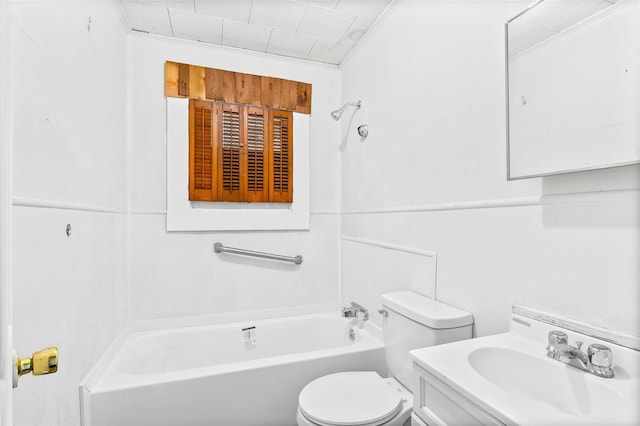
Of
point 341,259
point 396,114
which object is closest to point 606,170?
point 396,114

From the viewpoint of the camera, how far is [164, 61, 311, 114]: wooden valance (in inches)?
83.0

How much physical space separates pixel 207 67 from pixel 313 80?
2.56ft

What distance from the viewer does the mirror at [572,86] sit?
758 millimetres

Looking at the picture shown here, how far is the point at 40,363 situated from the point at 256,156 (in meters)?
1.89

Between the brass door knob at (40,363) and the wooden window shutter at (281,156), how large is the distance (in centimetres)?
183

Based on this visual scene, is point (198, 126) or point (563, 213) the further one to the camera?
point (198, 126)

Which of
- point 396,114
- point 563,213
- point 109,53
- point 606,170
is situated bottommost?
A: point 563,213

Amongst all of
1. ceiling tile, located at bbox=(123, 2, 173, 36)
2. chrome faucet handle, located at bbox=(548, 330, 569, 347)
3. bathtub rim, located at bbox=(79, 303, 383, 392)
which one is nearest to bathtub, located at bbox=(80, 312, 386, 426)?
bathtub rim, located at bbox=(79, 303, 383, 392)

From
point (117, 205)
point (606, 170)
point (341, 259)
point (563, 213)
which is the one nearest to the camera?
point (606, 170)

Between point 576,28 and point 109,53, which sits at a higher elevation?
point 109,53

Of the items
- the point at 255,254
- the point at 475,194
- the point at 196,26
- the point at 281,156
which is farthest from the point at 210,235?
the point at 475,194

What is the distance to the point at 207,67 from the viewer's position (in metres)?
2.18

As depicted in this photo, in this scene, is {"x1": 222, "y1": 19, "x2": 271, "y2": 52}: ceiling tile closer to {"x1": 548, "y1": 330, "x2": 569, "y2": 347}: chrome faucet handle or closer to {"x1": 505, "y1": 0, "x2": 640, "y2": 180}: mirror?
{"x1": 505, "y1": 0, "x2": 640, "y2": 180}: mirror

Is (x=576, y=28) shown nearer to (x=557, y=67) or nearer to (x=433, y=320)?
(x=557, y=67)
